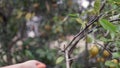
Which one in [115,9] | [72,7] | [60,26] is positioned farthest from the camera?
[72,7]

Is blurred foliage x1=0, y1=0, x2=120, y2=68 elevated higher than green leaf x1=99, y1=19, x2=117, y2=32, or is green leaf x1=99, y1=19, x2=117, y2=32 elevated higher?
blurred foliage x1=0, y1=0, x2=120, y2=68

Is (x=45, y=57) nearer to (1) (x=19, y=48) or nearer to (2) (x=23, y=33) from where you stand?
(1) (x=19, y=48)

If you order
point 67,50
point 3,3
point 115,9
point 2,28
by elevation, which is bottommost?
point 67,50

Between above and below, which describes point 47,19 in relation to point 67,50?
above

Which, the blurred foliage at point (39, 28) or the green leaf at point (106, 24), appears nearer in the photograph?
the green leaf at point (106, 24)

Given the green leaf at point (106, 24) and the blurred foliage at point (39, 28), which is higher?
the blurred foliage at point (39, 28)

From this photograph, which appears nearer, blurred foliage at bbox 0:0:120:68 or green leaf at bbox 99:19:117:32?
green leaf at bbox 99:19:117:32

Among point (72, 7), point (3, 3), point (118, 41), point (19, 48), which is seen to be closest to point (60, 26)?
point (72, 7)

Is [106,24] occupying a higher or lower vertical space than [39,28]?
lower

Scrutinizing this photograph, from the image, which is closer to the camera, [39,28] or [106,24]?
[106,24]

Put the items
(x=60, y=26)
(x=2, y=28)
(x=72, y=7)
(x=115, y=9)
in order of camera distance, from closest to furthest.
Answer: (x=115, y=9) → (x=60, y=26) → (x=72, y=7) → (x=2, y=28)

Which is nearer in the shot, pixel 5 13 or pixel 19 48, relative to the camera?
pixel 19 48
